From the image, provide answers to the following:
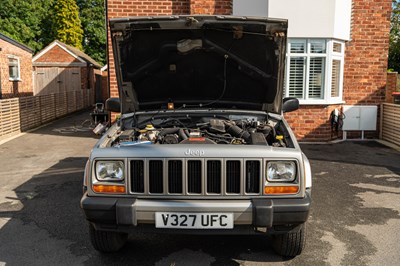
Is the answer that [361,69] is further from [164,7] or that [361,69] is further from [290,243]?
[290,243]

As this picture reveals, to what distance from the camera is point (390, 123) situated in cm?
1072

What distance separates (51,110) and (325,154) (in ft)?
40.3

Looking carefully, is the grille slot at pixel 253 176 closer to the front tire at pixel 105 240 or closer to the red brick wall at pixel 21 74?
the front tire at pixel 105 240

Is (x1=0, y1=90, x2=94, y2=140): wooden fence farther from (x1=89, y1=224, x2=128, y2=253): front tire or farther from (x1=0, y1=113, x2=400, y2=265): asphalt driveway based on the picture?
(x1=89, y1=224, x2=128, y2=253): front tire

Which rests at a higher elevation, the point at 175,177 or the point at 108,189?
the point at 175,177

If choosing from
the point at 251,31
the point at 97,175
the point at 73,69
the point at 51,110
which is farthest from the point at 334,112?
the point at 73,69

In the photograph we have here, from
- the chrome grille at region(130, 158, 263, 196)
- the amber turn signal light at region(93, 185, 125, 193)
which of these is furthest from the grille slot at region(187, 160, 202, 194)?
the amber turn signal light at region(93, 185, 125, 193)

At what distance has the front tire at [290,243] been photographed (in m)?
3.64

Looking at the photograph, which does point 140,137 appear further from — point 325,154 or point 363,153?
point 363,153

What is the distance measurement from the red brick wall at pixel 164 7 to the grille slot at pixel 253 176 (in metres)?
8.15

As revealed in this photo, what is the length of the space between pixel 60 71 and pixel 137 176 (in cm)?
2589

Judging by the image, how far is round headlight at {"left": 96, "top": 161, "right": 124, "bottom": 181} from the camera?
336cm

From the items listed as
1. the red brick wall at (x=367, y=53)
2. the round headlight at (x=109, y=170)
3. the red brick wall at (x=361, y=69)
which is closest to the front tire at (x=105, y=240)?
the round headlight at (x=109, y=170)

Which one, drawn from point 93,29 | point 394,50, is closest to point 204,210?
A: point 394,50
